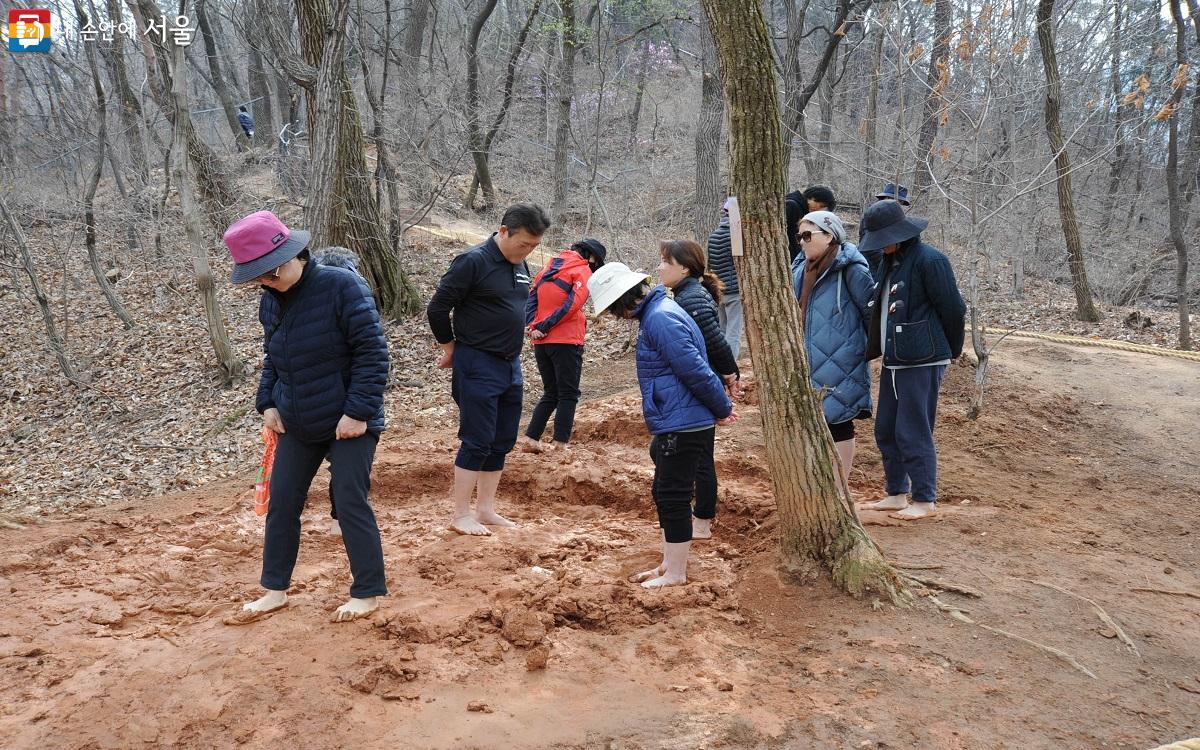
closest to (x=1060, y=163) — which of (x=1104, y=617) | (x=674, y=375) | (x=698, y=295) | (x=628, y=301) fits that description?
(x=698, y=295)

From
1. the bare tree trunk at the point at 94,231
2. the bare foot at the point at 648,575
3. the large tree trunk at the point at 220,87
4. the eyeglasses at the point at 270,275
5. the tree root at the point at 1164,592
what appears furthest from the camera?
the large tree trunk at the point at 220,87

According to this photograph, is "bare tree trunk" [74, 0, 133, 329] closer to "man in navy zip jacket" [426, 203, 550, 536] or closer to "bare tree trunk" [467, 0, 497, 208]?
"bare tree trunk" [467, 0, 497, 208]

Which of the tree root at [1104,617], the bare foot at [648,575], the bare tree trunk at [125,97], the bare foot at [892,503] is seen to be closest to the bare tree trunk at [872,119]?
the bare foot at [892,503]

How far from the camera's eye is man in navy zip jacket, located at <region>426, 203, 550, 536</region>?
A: 4.67m

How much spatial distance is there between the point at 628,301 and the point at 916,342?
187cm

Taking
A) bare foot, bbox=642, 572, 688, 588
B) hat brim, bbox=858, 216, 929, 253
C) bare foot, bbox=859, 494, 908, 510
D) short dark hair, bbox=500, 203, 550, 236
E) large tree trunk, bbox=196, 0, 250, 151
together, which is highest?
large tree trunk, bbox=196, 0, 250, 151

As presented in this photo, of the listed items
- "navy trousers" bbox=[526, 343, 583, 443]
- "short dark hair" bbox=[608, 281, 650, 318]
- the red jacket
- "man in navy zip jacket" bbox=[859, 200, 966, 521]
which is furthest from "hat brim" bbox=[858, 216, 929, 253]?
"navy trousers" bbox=[526, 343, 583, 443]

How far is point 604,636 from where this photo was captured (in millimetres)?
3703

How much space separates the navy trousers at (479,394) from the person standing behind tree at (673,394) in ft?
3.17

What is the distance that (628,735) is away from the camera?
291 centimetres

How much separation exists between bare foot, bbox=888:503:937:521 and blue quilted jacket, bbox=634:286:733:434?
5.54 ft

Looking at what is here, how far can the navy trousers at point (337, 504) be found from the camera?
3779 millimetres

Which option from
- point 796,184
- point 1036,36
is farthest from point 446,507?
point 796,184

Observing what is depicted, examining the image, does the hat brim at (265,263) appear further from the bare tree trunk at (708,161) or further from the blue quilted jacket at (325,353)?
the bare tree trunk at (708,161)
